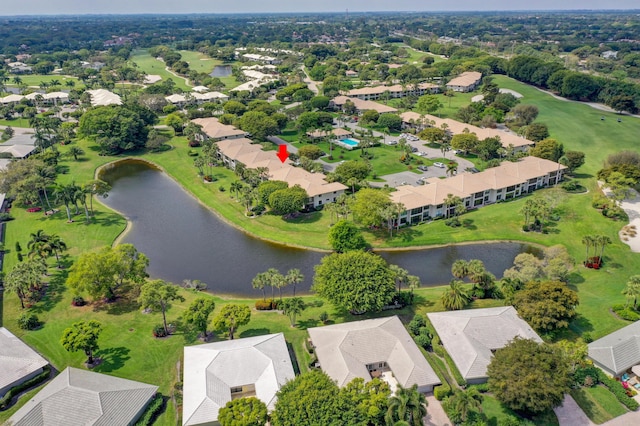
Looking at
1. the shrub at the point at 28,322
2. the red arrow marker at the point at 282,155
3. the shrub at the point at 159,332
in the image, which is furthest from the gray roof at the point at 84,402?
the red arrow marker at the point at 282,155

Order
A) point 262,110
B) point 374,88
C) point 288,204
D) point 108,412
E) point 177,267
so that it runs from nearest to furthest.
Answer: point 108,412 → point 177,267 → point 288,204 → point 262,110 → point 374,88

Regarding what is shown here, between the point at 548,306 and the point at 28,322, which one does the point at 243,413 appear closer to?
the point at 28,322

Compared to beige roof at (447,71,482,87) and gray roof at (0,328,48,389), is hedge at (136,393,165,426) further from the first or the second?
beige roof at (447,71,482,87)

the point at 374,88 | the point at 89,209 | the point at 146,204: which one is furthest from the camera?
the point at 374,88

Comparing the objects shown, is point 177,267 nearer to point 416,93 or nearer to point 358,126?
point 358,126

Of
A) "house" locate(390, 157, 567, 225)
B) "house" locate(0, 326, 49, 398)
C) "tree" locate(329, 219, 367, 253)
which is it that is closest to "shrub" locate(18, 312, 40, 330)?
"house" locate(0, 326, 49, 398)

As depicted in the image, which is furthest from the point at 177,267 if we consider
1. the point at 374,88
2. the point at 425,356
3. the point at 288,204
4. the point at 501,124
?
the point at 374,88

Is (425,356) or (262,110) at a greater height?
(262,110)

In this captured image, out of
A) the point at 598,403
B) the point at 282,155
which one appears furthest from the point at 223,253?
the point at 598,403
